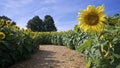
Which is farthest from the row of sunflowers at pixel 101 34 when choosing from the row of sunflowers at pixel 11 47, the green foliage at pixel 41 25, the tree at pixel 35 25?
the tree at pixel 35 25

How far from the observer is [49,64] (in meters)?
9.19

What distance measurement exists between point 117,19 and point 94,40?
1.83ft

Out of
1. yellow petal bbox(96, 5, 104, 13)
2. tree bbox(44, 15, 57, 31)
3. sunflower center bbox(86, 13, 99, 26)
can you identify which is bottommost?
sunflower center bbox(86, 13, 99, 26)

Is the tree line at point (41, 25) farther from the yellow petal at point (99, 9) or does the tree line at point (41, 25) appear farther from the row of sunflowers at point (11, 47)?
the yellow petal at point (99, 9)

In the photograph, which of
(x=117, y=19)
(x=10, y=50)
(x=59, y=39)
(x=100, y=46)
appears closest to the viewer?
(x=100, y=46)

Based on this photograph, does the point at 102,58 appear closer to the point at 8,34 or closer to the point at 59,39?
the point at 8,34

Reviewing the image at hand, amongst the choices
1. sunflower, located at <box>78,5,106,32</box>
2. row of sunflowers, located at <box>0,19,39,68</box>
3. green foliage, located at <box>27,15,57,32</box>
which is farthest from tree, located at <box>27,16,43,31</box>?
sunflower, located at <box>78,5,106,32</box>

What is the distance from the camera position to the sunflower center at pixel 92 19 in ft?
9.09

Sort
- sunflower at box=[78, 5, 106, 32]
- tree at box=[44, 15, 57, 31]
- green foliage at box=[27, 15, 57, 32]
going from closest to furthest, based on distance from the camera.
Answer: sunflower at box=[78, 5, 106, 32]
green foliage at box=[27, 15, 57, 32]
tree at box=[44, 15, 57, 31]

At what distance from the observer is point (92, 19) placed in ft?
9.23

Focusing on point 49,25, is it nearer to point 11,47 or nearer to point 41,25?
point 41,25

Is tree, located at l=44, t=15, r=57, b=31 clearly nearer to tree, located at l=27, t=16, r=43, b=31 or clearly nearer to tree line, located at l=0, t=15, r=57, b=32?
tree line, located at l=0, t=15, r=57, b=32

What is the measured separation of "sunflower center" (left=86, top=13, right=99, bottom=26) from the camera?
109 inches

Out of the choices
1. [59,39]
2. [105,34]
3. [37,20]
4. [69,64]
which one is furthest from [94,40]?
[37,20]
